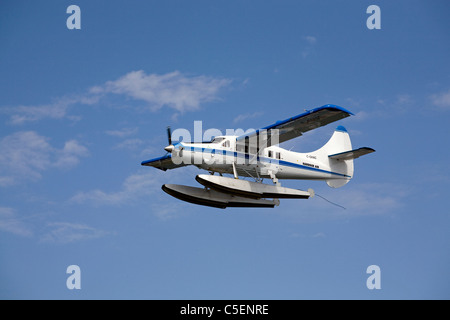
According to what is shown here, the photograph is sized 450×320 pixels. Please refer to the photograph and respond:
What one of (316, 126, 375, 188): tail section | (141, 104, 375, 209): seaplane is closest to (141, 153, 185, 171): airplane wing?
(141, 104, 375, 209): seaplane

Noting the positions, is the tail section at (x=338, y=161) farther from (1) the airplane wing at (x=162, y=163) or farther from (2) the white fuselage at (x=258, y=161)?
(1) the airplane wing at (x=162, y=163)

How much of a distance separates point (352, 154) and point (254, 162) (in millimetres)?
5402

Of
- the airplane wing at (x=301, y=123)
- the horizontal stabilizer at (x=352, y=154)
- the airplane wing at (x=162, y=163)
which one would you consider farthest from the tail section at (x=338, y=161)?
the airplane wing at (x=162, y=163)

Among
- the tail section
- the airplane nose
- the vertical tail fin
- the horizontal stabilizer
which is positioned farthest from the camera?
the vertical tail fin

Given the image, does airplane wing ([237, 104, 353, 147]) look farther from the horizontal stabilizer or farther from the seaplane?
the horizontal stabilizer

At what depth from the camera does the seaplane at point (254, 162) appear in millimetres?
38312

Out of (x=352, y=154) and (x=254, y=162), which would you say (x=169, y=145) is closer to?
(x=254, y=162)

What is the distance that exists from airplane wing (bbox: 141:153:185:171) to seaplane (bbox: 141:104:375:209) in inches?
133

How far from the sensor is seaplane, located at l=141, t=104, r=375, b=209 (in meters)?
38.3

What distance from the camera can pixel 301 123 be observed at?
3884cm

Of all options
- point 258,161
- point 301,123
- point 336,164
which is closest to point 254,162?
point 258,161
